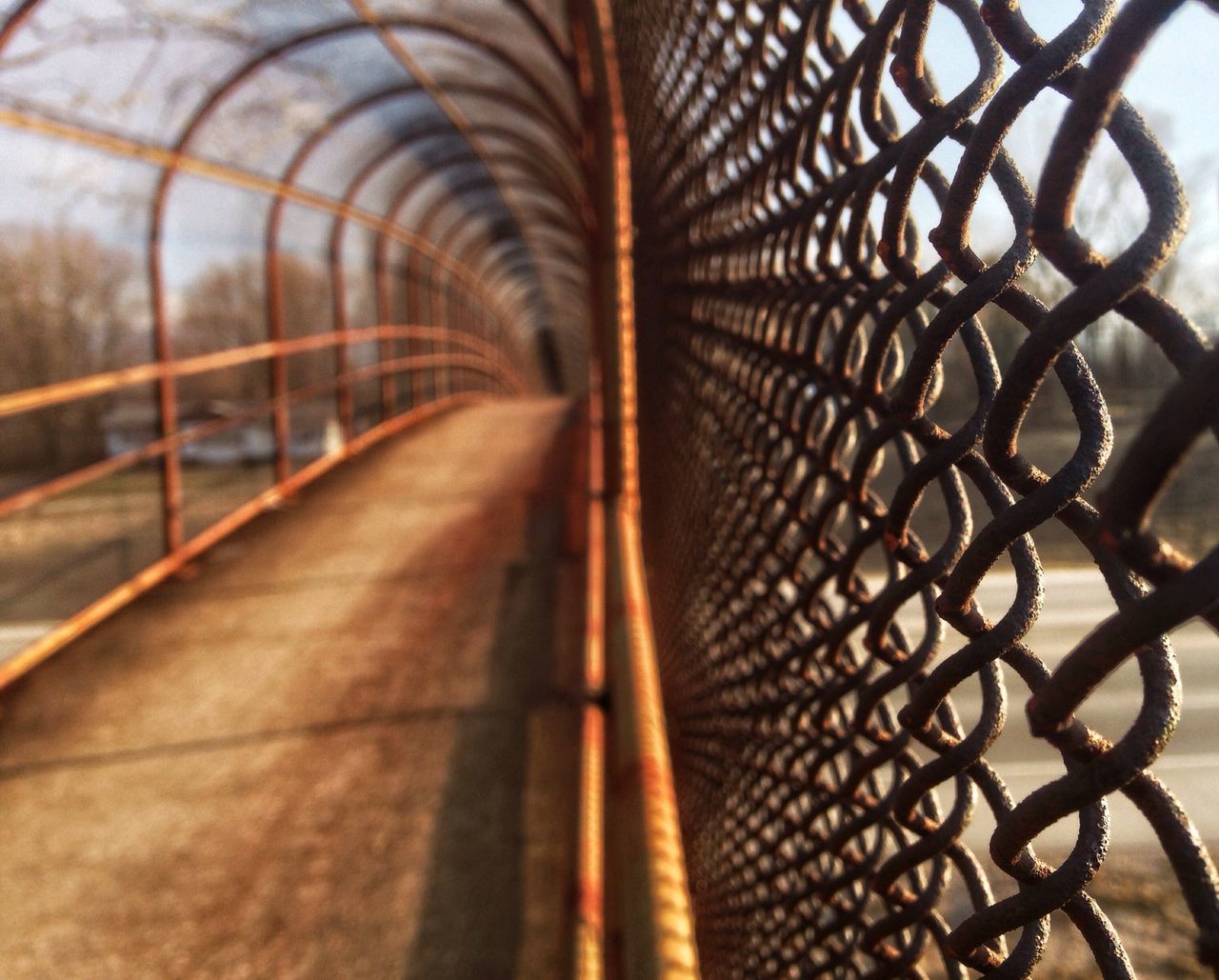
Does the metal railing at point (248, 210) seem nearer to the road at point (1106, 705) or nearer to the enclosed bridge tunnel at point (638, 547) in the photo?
the enclosed bridge tunnel at point (638, 547)

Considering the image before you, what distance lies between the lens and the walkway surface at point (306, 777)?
2.65m

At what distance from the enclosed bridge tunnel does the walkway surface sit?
0.02m

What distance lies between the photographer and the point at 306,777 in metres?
3.45

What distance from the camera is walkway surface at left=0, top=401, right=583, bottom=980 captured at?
265 cm

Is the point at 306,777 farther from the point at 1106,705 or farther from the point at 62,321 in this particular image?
the point at 62,321

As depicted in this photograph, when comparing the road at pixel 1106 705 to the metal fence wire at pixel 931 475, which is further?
Result: the road at pixel 1106 705

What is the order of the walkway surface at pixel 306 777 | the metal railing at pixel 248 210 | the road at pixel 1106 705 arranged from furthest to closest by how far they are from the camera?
1. the metal railing at pixel 248 210
2. the walkway surface at pixel 306 777
3. the road at pixel 1106 705

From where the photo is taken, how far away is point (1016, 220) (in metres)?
0.59

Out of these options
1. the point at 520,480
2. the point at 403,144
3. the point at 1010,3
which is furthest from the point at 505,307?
the point at 1010,3

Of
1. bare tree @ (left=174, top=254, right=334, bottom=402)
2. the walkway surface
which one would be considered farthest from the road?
bare tree @ (left=174, top=254, right=334, bottom=402)

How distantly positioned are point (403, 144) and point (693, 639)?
8.36 metres

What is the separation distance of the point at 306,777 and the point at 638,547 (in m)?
1.40

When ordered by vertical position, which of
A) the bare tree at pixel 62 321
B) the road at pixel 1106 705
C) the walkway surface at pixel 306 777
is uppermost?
the bare tree at pixel 62 321

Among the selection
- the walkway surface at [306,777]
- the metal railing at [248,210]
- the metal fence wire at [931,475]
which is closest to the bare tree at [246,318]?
the metal railing at [248,210]
